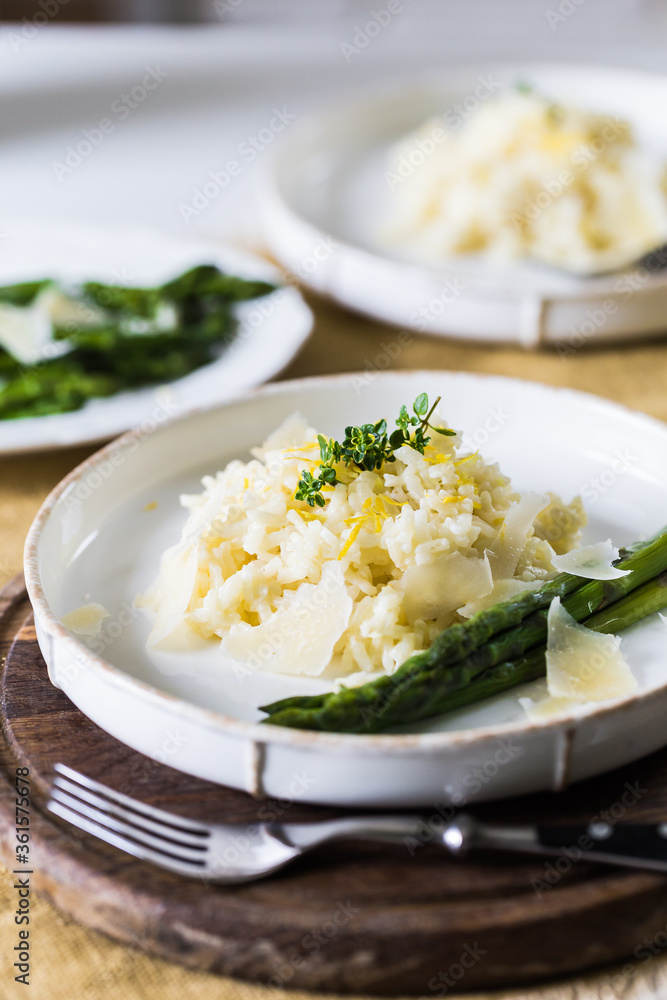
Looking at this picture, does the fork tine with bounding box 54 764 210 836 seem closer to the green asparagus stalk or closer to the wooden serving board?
the wooden serving board

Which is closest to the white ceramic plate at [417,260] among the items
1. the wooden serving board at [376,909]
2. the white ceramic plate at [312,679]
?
the white ceramic plate at [312,679]

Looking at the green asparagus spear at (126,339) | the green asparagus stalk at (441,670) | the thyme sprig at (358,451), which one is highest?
the thyme sprig at (358,451)

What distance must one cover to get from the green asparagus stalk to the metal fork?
0.74 feet

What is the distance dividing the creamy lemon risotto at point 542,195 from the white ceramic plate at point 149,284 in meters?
0.94

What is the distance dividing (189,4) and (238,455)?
35.1ft

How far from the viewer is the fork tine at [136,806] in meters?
2.25

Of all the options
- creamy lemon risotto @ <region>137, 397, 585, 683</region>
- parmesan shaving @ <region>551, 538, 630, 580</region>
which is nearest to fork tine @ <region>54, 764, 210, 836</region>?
creamy lemon risotto @ <region>137, 397, 585, 683</region>

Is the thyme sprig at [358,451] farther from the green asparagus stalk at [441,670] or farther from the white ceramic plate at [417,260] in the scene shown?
the white ceramic plate at [417,260]

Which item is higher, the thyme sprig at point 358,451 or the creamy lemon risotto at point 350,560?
the thyme sprig at point 358,451

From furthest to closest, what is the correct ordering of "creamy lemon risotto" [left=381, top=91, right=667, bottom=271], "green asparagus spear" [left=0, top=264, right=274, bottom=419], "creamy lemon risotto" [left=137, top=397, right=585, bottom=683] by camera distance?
"creamy lemon risotto" [left=381, top=91, right=667, bottom=271] → "green asparagus spear" [left=0, top=264, right=274, bottom=419] → "creamy lemon risotto" [left=137, top=397, right=585, bottom=683]

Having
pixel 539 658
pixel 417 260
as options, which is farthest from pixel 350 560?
pixel 417 260

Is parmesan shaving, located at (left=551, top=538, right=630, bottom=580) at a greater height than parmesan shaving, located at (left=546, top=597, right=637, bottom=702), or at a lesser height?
greater

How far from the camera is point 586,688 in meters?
2.41

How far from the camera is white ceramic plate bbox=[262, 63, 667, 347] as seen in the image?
4.79 meters
